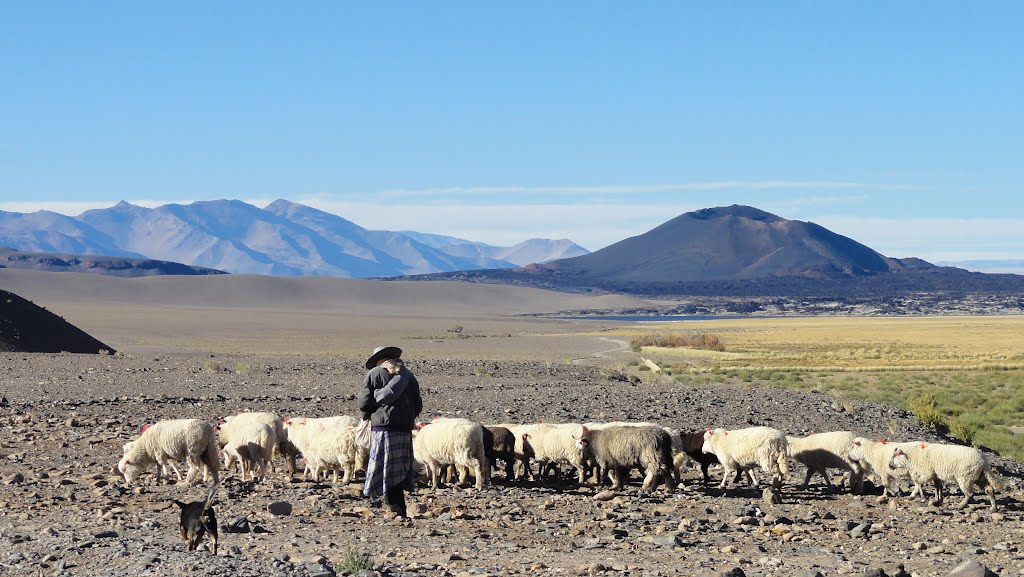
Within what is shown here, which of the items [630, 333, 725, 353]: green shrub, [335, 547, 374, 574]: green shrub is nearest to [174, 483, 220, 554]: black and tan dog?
[335, 547, 374, 574]: green shrub

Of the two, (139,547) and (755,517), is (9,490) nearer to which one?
(139,547)

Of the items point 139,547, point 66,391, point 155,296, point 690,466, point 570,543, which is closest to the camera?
point 139,547

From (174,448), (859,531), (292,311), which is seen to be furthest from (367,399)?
(292,311)

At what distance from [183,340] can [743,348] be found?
30.6 metres

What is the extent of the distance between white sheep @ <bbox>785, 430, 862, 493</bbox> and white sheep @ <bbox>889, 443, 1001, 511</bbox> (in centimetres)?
93

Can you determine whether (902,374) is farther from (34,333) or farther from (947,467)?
(34,333)

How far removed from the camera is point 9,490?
38.4 feet

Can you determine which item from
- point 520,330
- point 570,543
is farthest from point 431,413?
point 520,330

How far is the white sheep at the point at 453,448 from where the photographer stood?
12430 mm

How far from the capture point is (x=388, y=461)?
10.6 metres

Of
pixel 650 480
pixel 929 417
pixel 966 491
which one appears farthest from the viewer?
pixel 929 417

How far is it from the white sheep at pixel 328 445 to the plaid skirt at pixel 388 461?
1.99 metres

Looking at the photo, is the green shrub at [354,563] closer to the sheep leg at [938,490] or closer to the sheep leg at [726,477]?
the sheep leg at [726,477]

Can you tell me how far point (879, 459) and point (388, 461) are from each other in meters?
5.78
